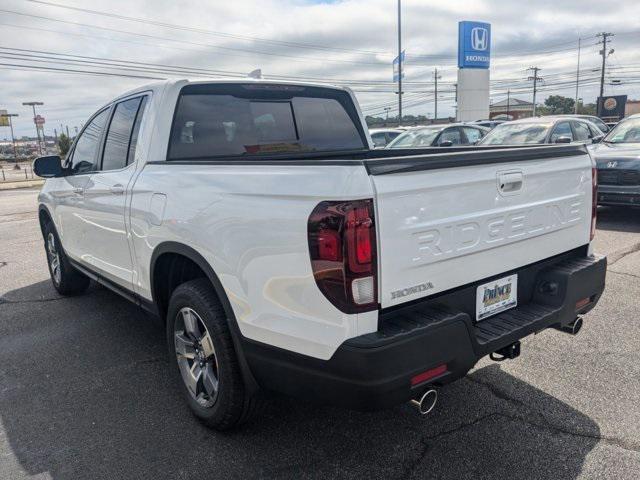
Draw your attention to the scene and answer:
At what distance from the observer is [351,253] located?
2.11 metres

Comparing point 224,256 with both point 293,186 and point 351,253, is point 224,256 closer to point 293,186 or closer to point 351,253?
point 293,186

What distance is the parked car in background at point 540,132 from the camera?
→ 1051cm

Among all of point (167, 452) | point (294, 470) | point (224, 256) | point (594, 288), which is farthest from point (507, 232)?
point (167, 452)

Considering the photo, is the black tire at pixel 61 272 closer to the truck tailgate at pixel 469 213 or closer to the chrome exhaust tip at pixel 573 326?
the truck tailgate at pixel 469 213

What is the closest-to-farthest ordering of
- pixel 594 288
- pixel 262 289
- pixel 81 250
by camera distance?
pixel 262 289, pixel 594 288, pixel 81 250

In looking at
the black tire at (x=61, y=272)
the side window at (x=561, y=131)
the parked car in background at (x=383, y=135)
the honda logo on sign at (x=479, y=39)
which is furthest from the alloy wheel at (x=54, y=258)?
the honda logo on sign at (x=479, y=39)

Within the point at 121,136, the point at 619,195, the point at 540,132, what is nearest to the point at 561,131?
the point at 540,132

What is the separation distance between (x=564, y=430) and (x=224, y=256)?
6.79 feet

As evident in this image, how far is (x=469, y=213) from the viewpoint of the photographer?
2441mm

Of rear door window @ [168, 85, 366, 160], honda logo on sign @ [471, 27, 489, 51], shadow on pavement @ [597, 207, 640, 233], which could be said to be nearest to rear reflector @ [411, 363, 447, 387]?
rear door window @ [168, 85, 366, 160]

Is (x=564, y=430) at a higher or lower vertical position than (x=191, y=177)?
lower

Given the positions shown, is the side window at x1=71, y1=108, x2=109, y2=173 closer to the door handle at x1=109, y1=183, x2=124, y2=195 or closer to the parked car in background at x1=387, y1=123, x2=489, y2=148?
the door handle at x1=109, y1=183, x2=124, y2=195

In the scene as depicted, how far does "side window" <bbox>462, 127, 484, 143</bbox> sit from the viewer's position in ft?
48.0

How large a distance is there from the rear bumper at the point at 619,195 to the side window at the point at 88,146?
7.37 metres
